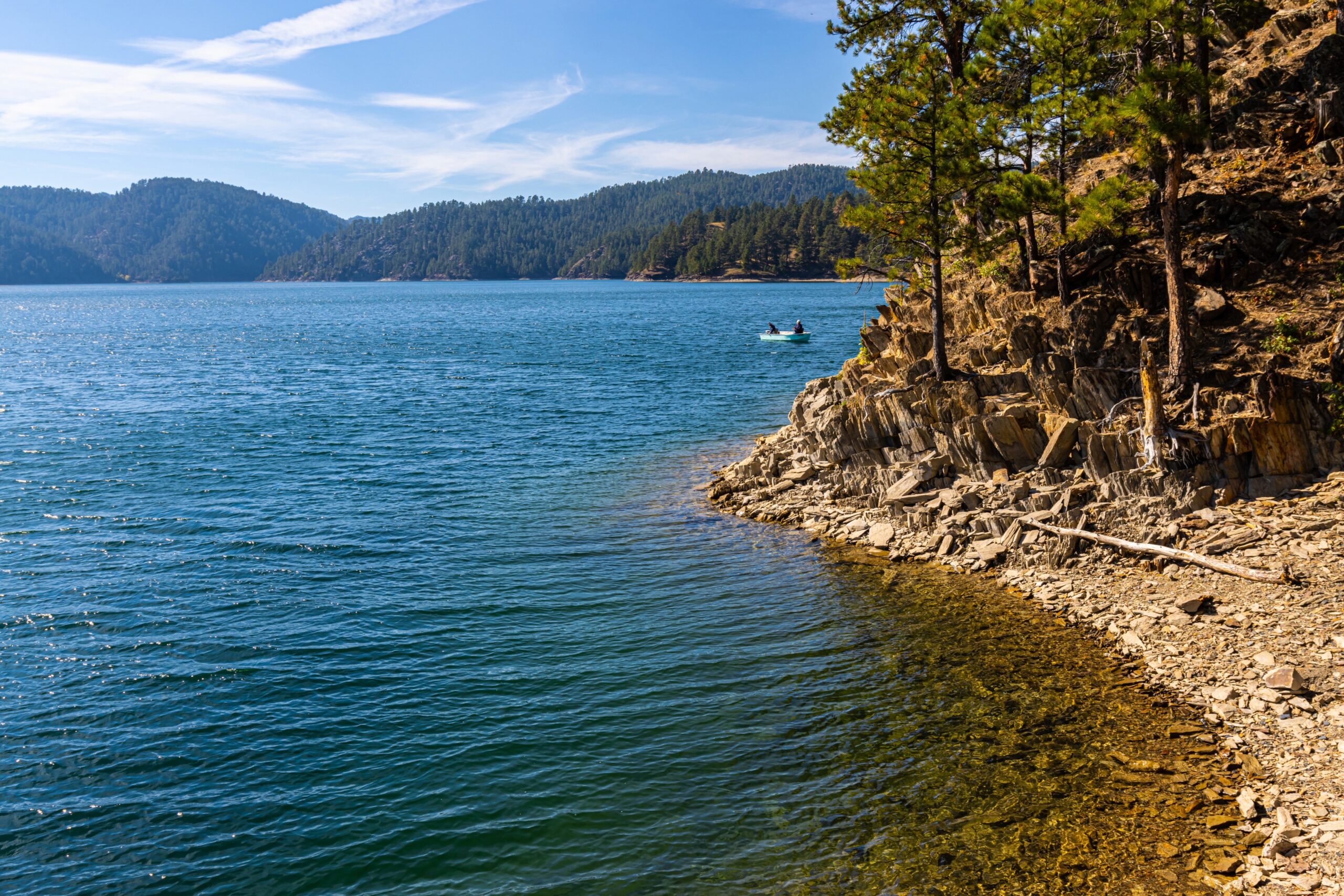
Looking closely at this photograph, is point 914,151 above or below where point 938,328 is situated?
above

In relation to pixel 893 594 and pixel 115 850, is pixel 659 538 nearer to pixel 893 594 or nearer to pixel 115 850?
pixel 893 594

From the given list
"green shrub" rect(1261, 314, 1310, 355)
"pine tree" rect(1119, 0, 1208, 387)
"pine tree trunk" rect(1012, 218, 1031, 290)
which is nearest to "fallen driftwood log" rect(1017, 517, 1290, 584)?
"pine tree" rect(1119, 0, 1208, 387)

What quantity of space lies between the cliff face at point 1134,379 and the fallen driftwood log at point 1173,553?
0.61m

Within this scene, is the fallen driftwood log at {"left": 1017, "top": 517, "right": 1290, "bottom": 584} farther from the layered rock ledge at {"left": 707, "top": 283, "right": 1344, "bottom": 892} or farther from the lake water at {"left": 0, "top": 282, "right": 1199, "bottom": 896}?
Result: the lake water at {"left": 0, "top": 282, "right": 1199, "bottom": 896}

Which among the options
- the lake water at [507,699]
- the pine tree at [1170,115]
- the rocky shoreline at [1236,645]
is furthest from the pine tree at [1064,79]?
the lake water at [507,699]

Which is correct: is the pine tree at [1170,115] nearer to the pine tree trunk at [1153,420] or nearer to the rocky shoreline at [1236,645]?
the pine tree trunk at [1153,420]

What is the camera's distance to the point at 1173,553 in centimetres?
1928

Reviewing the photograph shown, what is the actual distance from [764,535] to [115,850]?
59.9 feet

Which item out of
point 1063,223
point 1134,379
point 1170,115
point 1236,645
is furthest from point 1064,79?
point 1236,645

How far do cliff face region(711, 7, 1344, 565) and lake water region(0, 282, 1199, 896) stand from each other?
3.80 metres

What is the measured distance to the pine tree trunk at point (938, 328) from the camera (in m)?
29.2

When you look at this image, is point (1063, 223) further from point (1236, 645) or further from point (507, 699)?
point (507, 699)

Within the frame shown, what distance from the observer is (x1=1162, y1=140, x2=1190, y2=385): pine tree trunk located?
22734 mm

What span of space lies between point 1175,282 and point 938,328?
768 centimetres
